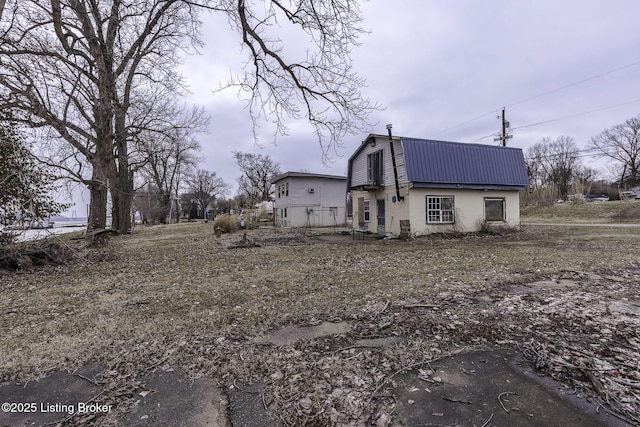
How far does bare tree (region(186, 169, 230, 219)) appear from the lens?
196 ft

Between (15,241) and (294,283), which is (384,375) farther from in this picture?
(15,241)

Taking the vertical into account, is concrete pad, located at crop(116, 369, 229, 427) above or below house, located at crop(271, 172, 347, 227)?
below

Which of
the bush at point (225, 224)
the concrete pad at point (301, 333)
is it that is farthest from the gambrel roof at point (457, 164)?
the concrete pad at point (301, 333)

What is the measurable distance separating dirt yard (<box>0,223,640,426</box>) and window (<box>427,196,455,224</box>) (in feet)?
25.0

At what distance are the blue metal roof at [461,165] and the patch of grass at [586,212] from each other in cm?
1089

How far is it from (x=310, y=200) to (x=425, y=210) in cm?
1174

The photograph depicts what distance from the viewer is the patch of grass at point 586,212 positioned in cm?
2183

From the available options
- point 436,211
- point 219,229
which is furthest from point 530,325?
point 219,229

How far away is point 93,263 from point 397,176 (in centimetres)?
1213

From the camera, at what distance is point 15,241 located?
308 inches

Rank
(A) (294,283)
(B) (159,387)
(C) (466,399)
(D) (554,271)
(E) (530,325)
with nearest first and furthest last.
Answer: (C) (466,399)
(B) (159,387)
(E) (530,325)
(A) (294,283)
(D) (554,271)

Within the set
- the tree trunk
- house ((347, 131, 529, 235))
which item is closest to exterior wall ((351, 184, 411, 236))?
house ((347, 131, 529, 235))

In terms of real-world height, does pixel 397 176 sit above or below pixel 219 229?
above

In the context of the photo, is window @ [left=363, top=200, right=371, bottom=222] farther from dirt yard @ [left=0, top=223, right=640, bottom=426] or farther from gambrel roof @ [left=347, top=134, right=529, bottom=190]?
dirt yard @ [left=0, top=223, right=640, bottom=426]
